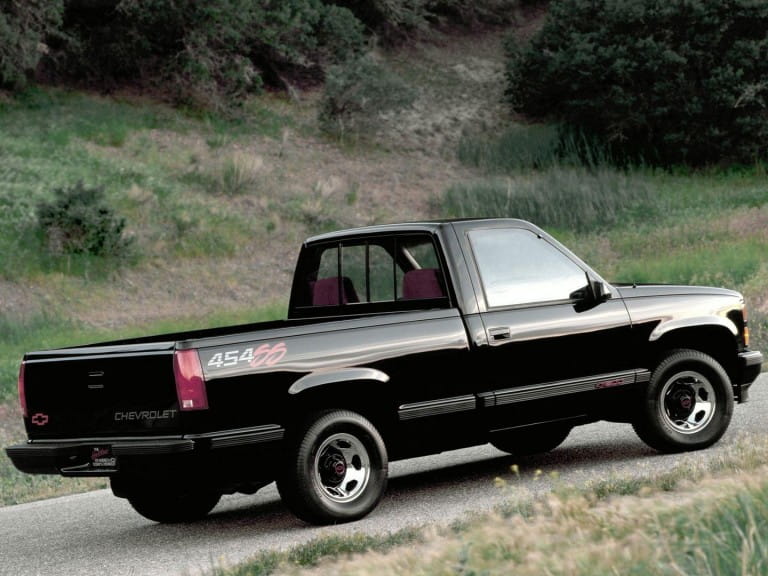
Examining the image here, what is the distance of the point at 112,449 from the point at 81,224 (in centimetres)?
1992

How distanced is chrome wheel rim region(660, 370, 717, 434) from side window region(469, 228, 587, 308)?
3.90 feet

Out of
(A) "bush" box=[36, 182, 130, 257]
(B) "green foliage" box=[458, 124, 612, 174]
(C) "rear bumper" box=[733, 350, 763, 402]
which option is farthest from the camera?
(B) "green foliage" box=[458, 124, 612, 174]

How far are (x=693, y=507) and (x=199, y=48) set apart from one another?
110 feet

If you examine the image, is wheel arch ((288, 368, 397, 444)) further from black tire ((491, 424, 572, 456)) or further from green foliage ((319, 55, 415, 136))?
green foliage ((319, 55, 415, 136))

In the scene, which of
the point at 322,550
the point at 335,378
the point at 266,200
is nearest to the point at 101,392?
the point at 335,378

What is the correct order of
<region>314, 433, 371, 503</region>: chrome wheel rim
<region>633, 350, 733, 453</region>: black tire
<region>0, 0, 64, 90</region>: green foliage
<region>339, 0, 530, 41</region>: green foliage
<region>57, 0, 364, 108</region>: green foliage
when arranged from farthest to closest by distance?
<region>339, 0, 530, 41</region>: green foliage, <region>57, 0, 364, 108</region>: green foliage, <region>0, 0, 64, 90</region>: green foliage, <region>633, 350, 733, 453</region>: black tire, <region>314, 433, 371, 503</region>: chrome wheel rim

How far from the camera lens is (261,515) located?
9383 mm

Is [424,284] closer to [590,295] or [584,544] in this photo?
[590,295]

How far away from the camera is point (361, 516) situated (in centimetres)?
847

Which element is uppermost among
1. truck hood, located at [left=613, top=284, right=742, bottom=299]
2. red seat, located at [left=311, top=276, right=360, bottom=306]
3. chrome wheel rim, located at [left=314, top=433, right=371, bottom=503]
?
red seat, located at [left=311, top=276, right=360, bottom=306]

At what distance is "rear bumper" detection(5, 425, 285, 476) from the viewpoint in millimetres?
7746

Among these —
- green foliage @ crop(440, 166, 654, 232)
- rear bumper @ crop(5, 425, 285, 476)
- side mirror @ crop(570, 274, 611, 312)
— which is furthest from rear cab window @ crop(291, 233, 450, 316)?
green foliage @ crop(440, 166, 654, 232)

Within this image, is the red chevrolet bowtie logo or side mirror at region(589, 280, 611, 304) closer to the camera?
the red chevrolet bowtie logo

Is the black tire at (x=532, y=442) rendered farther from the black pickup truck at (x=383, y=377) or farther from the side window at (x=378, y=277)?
the side window at (x=378, y=277)
